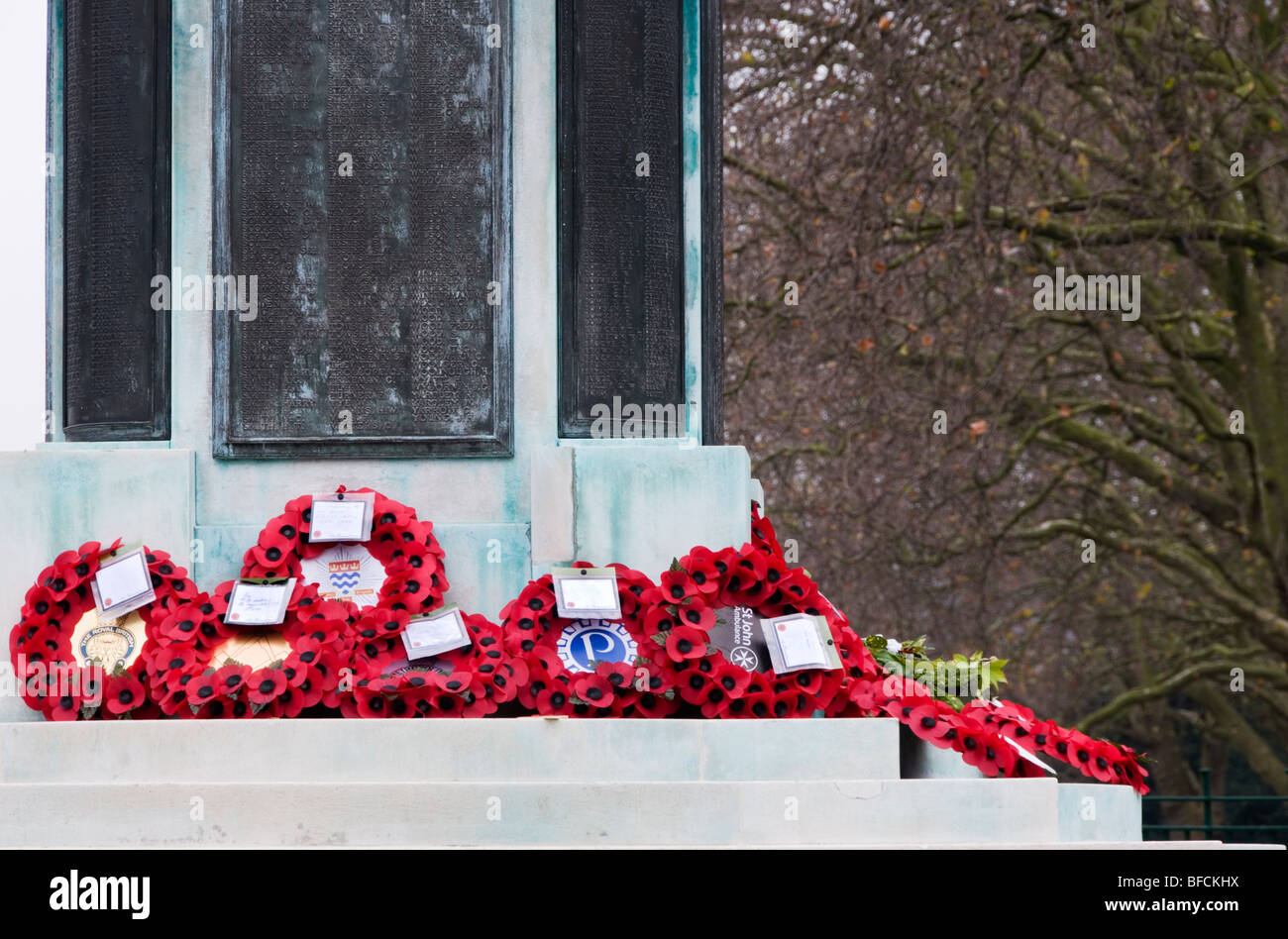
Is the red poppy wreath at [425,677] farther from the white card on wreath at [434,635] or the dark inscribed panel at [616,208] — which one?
the dark inscribed panel at [616,208]

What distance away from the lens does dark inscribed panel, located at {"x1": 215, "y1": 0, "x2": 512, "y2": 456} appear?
7.39 meters

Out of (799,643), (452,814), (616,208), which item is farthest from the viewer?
(616,208)

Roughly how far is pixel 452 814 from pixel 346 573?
133cm

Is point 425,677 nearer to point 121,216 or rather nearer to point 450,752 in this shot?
point 450,752

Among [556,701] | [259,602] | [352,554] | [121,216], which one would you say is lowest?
[556,701]

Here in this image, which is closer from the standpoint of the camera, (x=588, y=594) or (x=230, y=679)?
(x=230, y=679)

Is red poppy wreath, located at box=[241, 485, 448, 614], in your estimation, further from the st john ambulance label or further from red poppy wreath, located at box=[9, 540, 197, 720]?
the st john ambulance label

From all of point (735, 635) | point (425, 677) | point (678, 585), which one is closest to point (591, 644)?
point (678, 585)

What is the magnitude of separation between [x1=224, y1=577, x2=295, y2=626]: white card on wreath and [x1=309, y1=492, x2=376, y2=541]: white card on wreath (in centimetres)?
21

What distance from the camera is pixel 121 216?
24.7ft

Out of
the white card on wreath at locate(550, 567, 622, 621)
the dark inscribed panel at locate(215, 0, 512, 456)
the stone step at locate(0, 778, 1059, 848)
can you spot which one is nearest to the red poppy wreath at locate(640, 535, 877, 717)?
the white card on wreath at locate(550, 567, 622, 621)

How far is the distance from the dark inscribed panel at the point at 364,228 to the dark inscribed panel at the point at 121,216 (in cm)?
25

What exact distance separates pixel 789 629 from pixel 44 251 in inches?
131
